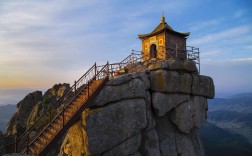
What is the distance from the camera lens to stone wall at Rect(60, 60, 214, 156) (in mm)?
20797

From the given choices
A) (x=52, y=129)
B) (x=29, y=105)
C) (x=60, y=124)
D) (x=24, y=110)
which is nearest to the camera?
(x=52, y=129)

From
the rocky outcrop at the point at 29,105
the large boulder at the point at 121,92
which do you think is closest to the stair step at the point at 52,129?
the large boulder at the point at 121,92

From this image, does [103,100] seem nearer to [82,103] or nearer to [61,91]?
[82,103]

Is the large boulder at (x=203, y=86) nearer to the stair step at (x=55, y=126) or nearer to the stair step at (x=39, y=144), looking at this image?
the stair step at (x=55, y=126)

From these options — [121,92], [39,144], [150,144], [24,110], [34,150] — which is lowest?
[24,110]

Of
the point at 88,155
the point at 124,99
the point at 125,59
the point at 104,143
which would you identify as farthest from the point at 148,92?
the point at 88,155

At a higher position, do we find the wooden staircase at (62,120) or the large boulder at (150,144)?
the wooden staircase at (62,120)

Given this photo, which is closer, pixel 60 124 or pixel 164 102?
pixel 60 124

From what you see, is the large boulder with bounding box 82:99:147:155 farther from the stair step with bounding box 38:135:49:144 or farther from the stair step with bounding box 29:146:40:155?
the stair step with bounding box 29:146:40:155

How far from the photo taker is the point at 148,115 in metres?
24.0

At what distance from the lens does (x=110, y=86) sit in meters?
21.7

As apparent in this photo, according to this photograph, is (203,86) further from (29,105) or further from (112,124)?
(29,105)

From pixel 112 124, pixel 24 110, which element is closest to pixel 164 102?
pixel 112 124

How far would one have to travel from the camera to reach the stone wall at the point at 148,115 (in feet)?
68.2
